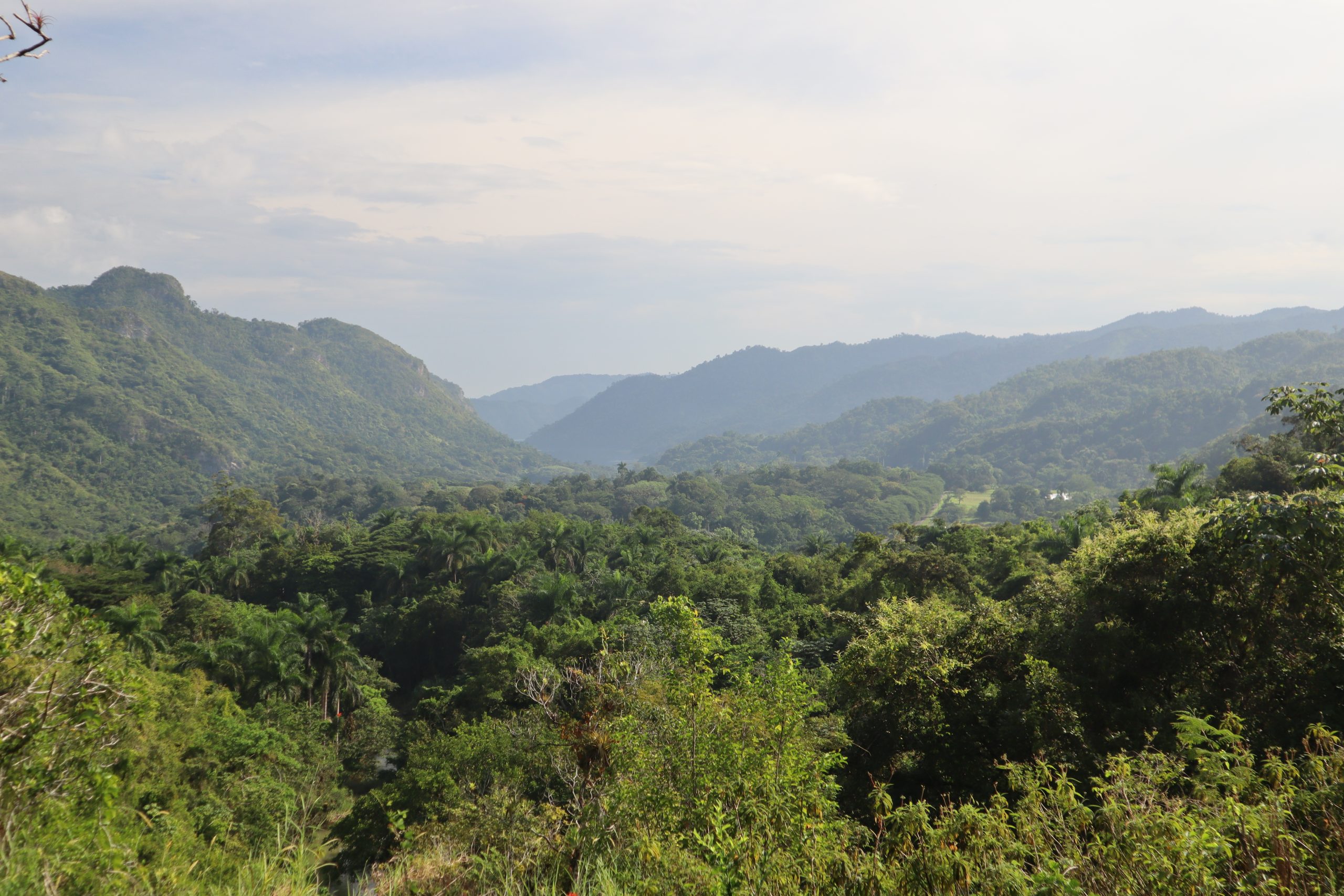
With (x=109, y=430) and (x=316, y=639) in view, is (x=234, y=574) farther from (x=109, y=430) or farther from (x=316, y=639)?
(x=109, y=430)

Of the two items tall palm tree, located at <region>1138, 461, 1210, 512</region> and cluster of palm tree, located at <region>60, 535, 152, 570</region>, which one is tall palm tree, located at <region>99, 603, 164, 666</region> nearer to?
cluster of palm tree, located at <region>60, 535, 152, 570</region>

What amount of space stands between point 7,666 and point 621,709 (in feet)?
28.6

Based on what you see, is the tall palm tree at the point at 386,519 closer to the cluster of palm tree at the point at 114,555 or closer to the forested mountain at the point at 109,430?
the cluster of palm tree at the point at 114,555

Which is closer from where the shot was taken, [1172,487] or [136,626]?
[136,626]

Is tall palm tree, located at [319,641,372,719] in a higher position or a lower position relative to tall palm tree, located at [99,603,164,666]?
lower

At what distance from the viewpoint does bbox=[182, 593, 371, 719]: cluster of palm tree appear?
29.2 meters

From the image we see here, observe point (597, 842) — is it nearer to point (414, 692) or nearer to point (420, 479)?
point (414, 692)

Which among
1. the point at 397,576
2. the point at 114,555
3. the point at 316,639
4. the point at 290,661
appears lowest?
the point at 397,576

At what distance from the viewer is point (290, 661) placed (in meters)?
29.4

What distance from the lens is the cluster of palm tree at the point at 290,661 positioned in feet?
95.7

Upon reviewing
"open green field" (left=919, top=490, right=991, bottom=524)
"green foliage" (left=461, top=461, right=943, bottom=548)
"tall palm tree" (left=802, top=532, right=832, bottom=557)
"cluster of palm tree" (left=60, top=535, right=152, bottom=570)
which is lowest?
"open green field" (left=919, top=490, right=991, bottom=524)

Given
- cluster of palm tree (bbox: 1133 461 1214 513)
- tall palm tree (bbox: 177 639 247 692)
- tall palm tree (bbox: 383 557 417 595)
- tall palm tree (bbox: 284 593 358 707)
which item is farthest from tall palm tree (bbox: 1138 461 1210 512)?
tall palm tree (bbox: 383 557 417 595)

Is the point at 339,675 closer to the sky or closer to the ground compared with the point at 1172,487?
closer to the ground

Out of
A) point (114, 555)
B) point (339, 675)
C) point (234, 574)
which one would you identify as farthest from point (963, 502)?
point (114, 555)
